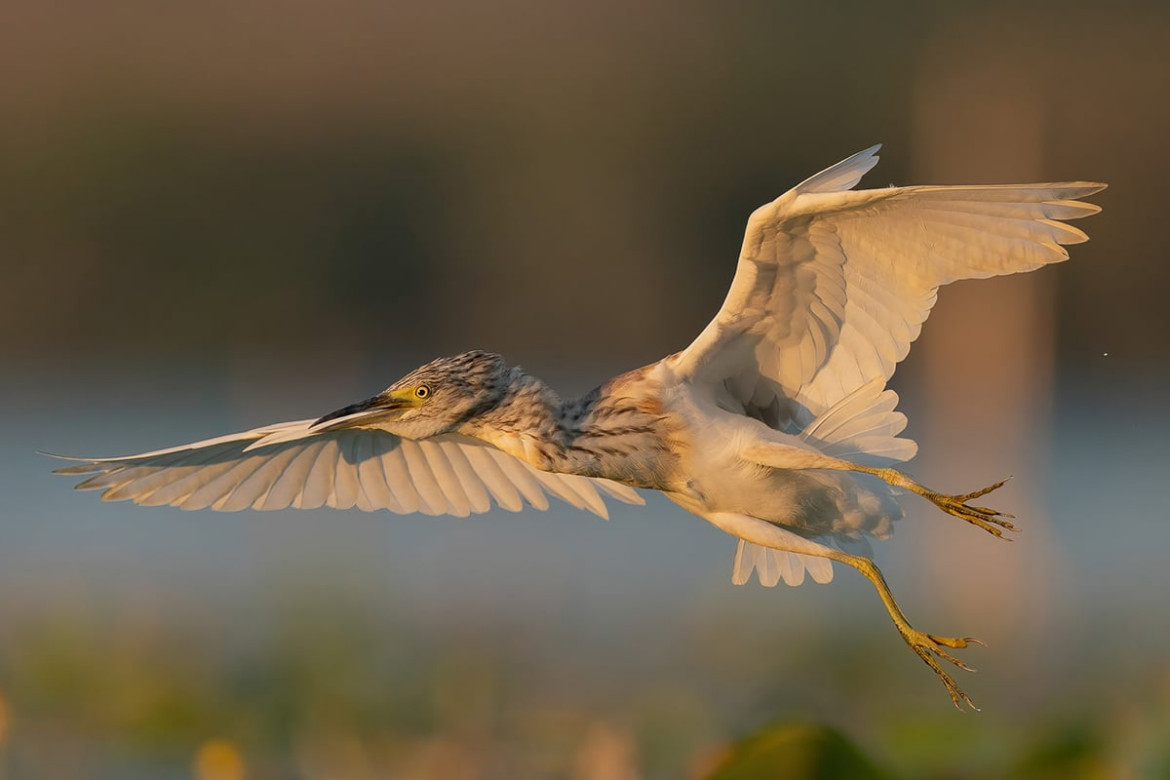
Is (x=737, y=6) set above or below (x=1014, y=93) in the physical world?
above

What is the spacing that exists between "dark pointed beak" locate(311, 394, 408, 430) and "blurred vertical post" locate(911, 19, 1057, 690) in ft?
18.2

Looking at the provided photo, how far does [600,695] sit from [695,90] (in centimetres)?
665

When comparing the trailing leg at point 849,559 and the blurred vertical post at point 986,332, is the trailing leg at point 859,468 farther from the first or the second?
the blurred vertical post at point 986,332

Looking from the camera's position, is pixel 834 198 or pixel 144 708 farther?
pixel 144 708

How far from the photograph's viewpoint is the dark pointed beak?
2.78m

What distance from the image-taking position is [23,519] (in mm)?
6797

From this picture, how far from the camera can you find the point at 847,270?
262cm

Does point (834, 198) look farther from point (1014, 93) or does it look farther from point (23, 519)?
point (1014, 93)

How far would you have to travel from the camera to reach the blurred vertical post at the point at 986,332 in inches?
357

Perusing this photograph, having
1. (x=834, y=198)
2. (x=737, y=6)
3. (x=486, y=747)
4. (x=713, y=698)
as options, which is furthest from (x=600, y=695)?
(x=737, y=6)

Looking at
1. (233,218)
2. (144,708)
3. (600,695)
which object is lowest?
(600,695)

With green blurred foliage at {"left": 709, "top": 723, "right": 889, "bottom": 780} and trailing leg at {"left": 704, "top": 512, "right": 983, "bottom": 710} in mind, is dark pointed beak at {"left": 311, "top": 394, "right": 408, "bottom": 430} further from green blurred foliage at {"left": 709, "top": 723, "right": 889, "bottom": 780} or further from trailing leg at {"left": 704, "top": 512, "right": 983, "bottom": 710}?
green blurred foliage at {"left": 709, "top": 723, "right": 889, "bottom": 780}

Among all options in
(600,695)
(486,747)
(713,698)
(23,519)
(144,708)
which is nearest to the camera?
(486,747)

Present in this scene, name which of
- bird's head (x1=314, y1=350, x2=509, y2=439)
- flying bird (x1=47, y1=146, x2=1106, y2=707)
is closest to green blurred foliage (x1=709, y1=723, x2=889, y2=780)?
flying bird (x1=47, y1=146, x2=1106, y2=707)
